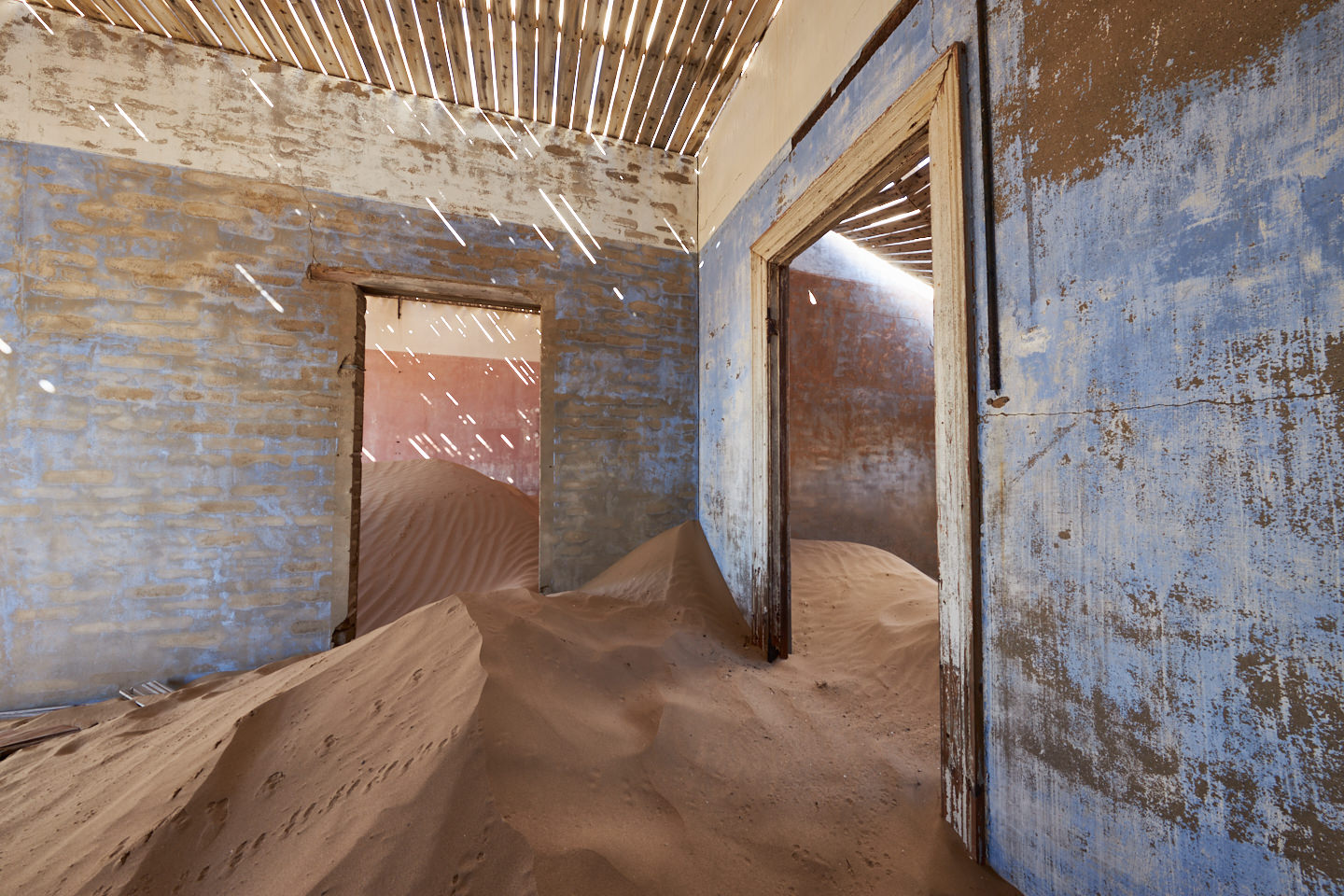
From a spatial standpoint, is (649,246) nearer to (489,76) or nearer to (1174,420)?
(489,76)

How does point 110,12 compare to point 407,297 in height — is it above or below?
above

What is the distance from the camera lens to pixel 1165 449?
1160 mm

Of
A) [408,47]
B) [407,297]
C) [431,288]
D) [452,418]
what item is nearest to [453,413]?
[452,418]

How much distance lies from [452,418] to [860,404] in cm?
709

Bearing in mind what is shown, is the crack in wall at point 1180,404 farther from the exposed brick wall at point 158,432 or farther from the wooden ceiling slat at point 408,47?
the wooden ceiling slat at point 408,47

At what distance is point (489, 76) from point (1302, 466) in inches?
187

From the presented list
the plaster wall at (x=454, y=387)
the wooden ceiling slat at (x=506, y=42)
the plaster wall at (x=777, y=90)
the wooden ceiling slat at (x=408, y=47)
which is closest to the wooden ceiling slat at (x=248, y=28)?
the wooden ceiling slat at (x=506, y=42)

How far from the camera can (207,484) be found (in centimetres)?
341

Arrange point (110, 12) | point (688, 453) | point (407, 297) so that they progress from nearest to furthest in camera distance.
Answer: point (110, 12)
point (407, 297)
point (688, 453)

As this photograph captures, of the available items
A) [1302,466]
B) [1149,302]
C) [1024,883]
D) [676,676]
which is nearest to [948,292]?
[1149,302]

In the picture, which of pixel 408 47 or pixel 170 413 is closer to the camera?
pixel 170 413

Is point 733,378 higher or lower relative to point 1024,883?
higher

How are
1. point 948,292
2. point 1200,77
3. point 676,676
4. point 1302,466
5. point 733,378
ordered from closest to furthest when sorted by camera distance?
point 1302,466, point 1200,77, point 948,292, point 676,676, point 733,378

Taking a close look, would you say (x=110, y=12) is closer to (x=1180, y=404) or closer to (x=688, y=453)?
(x=688, y=453)
